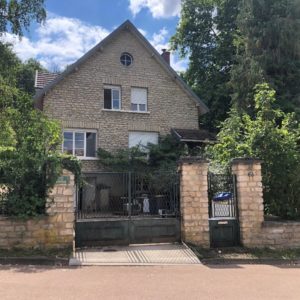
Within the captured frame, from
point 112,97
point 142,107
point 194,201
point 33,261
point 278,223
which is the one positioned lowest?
point 33,261

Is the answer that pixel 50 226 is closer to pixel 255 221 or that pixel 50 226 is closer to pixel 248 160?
pixel 255 221

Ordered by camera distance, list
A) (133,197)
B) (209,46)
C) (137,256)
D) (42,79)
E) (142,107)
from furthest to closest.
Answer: (209,46) < (42,79) < (142,107) < (133,197) < (137,256)

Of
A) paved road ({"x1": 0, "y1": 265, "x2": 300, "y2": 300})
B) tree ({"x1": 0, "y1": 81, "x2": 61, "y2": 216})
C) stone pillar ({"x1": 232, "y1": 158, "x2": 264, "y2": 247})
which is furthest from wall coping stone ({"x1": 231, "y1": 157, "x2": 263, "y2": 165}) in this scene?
tree ({"x1": 0, "y1": 81, "x2": 61, "y2": 216})

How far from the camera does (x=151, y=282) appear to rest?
7.53 m

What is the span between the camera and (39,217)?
390 inches

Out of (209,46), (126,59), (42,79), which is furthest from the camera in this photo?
(209,46)

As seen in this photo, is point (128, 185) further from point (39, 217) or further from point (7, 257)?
point (7, 257)

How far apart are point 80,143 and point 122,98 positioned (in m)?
Result: 3.48

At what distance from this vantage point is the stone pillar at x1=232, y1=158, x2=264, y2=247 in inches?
430

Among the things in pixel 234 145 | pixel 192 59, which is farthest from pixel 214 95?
pixel 234 145

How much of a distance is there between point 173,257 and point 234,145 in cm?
422

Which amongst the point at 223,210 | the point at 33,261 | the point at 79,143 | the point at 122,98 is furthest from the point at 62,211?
the point at 122,98

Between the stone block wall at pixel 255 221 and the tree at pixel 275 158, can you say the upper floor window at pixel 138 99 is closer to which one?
the tree at pixel 275 158

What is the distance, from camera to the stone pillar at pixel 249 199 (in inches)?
430
